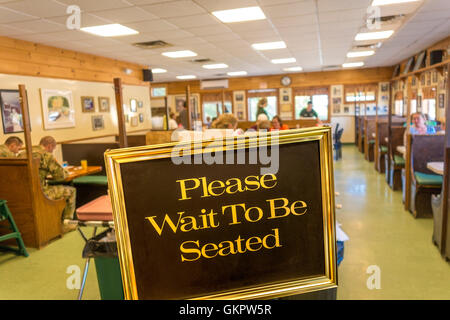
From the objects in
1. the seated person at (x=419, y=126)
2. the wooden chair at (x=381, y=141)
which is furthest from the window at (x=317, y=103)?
the seated person at (x=419, y=126)

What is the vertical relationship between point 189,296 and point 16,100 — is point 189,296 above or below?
below

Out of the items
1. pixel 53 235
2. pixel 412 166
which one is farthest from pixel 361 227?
pixel 53 235

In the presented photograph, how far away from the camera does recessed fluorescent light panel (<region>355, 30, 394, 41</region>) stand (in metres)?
6.54

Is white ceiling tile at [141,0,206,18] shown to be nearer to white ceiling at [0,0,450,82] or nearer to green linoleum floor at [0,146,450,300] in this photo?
white ceiling at [0,0,450,82]

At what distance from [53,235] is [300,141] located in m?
4.44

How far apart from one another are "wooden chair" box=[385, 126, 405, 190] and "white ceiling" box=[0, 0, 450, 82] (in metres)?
1.86

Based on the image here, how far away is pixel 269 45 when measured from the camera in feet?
24.2

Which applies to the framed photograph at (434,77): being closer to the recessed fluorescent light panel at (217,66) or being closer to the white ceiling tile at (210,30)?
the white ceiling tile at (210,30)

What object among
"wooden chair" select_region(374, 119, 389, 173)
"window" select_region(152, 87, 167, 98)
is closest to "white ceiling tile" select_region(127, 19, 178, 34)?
"wooden chair" select_region(374, 119, 389, 173)

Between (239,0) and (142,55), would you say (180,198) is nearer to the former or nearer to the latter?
(239,0)

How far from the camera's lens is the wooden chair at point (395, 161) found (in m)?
6.08

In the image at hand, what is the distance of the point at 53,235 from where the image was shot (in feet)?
14.7

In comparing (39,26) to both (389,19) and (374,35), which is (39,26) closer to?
(389,19)
